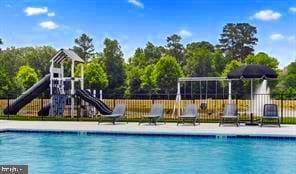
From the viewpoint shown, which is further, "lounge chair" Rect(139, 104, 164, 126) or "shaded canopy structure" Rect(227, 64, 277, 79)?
"lounge chair" Rect(139, 104, 164, 126)

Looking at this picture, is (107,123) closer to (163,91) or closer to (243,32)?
(163,91)

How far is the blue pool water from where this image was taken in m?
9.55

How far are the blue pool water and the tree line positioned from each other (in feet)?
89.0

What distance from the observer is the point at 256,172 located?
30.2 feet

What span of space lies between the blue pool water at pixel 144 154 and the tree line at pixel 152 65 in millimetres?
27126

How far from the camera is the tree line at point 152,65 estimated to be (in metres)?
46.9

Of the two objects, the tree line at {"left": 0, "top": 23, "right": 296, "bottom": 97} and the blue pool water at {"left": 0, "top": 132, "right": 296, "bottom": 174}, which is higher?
the tree line at {"left": 0, "top": 23, "right": 296, "bottom": 97}

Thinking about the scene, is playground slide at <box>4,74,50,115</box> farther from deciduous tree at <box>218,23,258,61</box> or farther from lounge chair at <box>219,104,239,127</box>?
deciduous tree at <box>218,23,258,61</box>

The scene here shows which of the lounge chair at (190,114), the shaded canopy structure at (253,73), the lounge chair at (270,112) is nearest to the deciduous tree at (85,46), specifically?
the lounge chair at (190,114)

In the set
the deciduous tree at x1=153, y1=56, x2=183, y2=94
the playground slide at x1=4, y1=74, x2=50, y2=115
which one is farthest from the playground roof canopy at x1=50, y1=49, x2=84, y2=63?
the deciduous tree at x1=153, y1=56, x2=183, y2=94

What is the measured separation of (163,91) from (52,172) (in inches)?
1498

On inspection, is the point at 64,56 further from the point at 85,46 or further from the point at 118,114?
the point at 85,46

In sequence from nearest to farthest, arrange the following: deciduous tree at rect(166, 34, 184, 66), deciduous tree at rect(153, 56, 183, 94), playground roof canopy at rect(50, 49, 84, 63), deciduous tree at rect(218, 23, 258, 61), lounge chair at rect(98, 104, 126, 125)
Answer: lounge chair at rect(98, 104, 126, 125) → playground roof canopy at rect(50, 49, 84, 63) → deciduous tree at rect(153, 56, 183, 94) → deciduous tree at rect(166, 34, 184, 66) → deciduous tree at rect(218, 23, 258, 61)

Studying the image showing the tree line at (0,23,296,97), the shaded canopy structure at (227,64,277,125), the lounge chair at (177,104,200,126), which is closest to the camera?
the shaded canopy structure at (227,64,277,125)
